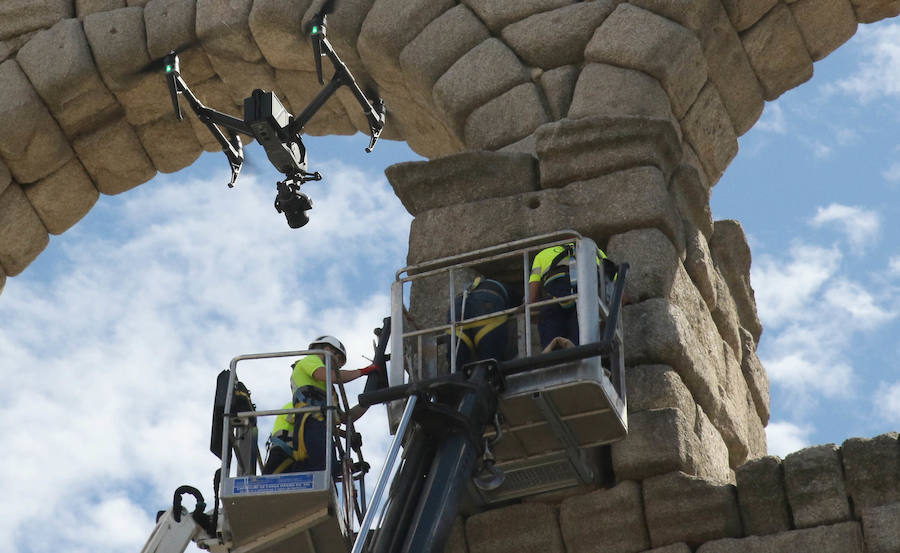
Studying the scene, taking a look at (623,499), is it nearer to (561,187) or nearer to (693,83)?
(561,187)

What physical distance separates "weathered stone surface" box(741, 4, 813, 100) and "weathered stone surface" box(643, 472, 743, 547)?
3801 millimetres

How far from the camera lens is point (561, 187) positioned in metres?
9.32

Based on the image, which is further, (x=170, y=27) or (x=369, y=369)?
(x=170, y=27)

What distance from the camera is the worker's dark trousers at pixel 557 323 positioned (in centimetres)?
793

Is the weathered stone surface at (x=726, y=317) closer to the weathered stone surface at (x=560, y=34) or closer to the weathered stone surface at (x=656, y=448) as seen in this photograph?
the weathered stone surface at (x=560, y=34)

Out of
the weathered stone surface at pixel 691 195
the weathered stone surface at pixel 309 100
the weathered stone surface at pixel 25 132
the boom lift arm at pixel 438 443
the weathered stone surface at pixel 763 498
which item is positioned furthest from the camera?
the weathered stone surface at pixel 309 100

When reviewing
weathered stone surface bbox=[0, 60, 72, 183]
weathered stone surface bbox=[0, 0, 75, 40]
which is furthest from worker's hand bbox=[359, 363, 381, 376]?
weathered stone surface bbox=[0, 0, 75, 40]

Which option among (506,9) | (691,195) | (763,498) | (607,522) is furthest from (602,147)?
(763,498)

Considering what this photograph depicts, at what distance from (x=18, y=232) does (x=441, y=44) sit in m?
3.92

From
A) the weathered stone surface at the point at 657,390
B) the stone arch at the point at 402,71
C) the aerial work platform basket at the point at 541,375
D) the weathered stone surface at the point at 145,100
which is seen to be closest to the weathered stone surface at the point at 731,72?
the stone arch at the point at 402,71

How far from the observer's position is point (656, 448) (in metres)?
7.92

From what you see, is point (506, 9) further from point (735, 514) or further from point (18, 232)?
point (18, 232)

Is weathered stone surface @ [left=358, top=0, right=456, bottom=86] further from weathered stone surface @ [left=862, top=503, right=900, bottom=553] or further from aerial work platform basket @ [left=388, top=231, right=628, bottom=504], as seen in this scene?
weathered stone surface @ [left=862, top=503, right=900, bottom=553]

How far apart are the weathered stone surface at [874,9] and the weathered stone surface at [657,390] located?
359 centimetres
